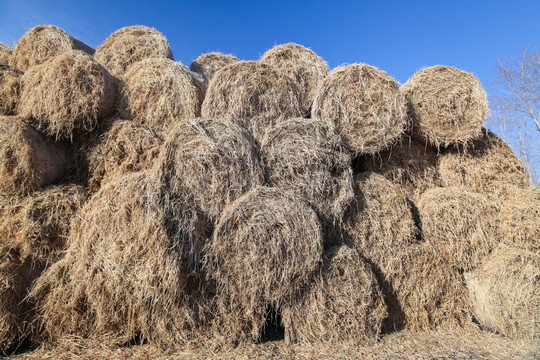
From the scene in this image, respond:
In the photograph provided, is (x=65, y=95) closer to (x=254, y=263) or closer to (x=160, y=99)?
(x=160, y=99)

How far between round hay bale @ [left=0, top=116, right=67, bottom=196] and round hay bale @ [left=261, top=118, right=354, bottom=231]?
2079 mm

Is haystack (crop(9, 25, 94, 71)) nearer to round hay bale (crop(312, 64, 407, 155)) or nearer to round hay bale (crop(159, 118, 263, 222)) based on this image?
round hay bale (crop(159, 118, 263, 222))

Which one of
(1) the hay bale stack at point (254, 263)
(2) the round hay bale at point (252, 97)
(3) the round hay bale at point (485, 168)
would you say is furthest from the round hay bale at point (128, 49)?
(3) the round hay bale at point (485, 168)

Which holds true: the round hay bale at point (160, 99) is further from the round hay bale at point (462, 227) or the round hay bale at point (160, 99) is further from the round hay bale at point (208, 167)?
the round hay bale at point (462, 227)

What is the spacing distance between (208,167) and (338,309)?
168 cm

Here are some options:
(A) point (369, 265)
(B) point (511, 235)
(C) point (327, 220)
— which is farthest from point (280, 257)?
(B) point (511, 235)

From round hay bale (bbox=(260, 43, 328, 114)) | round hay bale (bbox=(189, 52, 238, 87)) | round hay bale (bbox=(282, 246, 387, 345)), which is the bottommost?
round hay bale (bbox=(282, 246, 387, 345))

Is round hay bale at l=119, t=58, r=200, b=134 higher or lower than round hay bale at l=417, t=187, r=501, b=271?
higher

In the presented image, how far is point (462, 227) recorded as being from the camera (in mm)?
3504

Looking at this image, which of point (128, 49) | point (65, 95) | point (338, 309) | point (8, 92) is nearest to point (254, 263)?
point (338, 309)

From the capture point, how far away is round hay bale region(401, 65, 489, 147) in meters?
3.98

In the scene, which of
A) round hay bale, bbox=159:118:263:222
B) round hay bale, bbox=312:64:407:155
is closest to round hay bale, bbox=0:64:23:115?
round hay bale, bbox=159:118:263:222

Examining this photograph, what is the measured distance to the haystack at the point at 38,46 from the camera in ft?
15.2

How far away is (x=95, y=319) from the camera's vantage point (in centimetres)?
288
